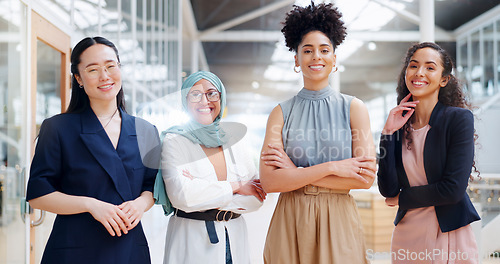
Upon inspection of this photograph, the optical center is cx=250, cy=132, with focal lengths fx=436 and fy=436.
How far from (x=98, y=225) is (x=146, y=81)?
Result: 518 cm

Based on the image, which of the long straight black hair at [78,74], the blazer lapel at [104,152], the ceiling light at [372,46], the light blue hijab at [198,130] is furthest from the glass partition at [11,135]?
the ceiling light at [372,46]

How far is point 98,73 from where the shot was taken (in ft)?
5.95

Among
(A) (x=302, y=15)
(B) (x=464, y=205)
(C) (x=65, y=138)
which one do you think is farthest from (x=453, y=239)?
(C) (x=65, y=138)

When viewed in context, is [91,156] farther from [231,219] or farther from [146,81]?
[146,81]

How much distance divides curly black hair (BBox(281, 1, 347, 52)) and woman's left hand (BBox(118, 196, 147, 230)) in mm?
992

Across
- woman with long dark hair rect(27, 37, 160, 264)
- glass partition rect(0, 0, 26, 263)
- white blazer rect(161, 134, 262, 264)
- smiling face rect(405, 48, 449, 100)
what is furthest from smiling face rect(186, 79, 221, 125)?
glass partition rect(0, 0, 26, 263)

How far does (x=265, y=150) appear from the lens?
1.93 meters

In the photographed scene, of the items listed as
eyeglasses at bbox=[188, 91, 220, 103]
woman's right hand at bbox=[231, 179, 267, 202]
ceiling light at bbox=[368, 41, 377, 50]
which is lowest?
woman's right hand at bbox=[231, 179, 267, 202]

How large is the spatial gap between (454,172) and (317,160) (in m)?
0.58

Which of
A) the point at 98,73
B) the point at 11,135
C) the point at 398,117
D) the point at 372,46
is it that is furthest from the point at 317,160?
the point at 372,46

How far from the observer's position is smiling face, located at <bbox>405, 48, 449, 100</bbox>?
1987 millimetres

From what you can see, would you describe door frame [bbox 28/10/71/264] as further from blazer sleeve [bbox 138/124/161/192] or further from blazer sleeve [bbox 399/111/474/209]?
blazer sleeve [bbox 399/111/474/209]

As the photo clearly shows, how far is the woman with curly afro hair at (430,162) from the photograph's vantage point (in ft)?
6.20

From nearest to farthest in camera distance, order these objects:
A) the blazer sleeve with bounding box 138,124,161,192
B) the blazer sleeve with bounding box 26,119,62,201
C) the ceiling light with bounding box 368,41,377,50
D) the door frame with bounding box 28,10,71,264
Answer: the blazer sleeve with bounding box 26,119,62,201 → the blazer sleeve with bounding box 138,124,161,192 → the door frame with bounding box 28,10,71,264 → the ceiling light with bounding box 368,41,377,50
